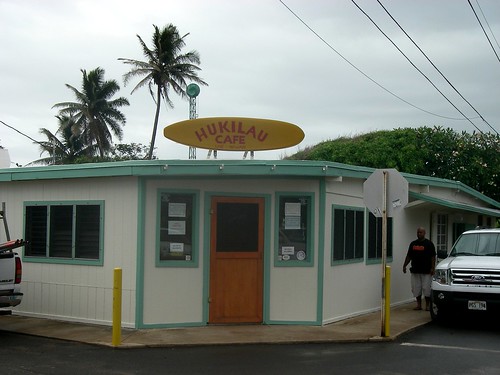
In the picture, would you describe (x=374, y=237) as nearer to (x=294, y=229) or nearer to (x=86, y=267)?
(x=294, y=229)

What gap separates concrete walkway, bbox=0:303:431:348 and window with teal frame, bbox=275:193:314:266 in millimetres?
1190

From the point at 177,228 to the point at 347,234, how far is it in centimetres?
338

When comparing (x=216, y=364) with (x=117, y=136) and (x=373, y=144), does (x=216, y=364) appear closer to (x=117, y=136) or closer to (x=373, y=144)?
(x=373, y=144)

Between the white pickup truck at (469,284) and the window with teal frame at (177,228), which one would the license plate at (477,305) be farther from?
the window with teal frame at (177,228)

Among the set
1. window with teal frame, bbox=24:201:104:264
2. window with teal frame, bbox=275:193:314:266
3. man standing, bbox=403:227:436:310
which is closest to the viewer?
window with teal frame, bbox=275:193:314:266

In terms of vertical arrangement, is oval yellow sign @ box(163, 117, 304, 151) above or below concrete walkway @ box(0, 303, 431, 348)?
above

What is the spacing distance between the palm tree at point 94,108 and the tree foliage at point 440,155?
70.2 ft

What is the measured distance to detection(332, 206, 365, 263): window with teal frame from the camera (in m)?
12.4

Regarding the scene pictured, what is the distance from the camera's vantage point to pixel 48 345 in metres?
10.1

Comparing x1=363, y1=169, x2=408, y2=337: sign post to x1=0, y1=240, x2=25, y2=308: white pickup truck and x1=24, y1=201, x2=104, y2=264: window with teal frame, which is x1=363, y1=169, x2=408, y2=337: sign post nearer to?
x1=24, y1=201, x2=104, y2=264: window with teal frame

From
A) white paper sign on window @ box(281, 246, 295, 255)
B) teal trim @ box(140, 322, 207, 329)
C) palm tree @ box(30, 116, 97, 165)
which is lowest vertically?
teal trim @ box(140, 322, 207, 329)

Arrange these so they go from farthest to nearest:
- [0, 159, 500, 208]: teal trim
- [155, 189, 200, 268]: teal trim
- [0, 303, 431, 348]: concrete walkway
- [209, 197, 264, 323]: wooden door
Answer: [209, 197, 264, 323]: wooden door → [155, 189, 200, 268]: teal trim → [0, 159, 500, 208]: teal trim → [0, 303, 431, 348]: concrete walkway

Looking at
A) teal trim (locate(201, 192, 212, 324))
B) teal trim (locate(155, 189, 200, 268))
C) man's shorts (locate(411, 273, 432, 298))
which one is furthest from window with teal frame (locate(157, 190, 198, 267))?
man's shorts (locate(411, 273, 432, 298))

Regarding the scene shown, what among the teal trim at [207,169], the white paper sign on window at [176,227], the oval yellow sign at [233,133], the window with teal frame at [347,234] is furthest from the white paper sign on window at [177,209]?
the window with teal frame at [347,234]
